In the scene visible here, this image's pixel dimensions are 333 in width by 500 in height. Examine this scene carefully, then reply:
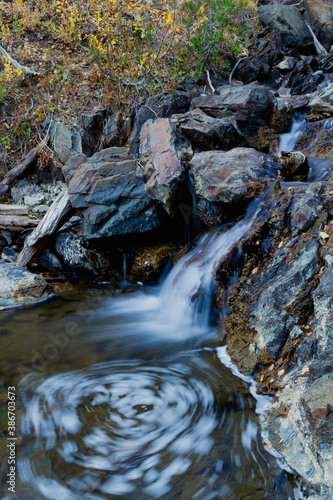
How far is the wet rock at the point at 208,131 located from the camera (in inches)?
256

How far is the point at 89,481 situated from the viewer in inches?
90.7

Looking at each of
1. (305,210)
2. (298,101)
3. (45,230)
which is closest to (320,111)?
(298,101)

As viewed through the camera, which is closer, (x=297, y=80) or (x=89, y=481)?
(x=89, y=481)

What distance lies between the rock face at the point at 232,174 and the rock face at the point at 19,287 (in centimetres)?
319

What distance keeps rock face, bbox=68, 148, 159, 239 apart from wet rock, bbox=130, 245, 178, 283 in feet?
1.54

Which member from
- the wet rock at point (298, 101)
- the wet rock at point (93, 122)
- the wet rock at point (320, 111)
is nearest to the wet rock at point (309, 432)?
the wet rock at point (320, 111)

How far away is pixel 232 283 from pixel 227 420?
1.75 m

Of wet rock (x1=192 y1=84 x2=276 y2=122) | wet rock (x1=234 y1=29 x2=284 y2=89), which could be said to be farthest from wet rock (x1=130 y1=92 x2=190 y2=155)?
wet rock (x1=234 y1=29 x2=284 y2=89)

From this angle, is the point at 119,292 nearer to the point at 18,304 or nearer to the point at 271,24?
the point at 18,304

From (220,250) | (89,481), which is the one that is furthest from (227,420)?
(220,250)

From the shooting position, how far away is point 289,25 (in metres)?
11.4

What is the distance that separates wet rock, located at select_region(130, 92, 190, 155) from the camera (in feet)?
25.7

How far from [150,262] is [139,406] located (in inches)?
141

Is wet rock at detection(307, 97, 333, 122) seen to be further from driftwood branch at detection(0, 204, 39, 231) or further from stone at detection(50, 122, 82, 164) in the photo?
driftwood branch at detection(0, 204, 39, 231)
